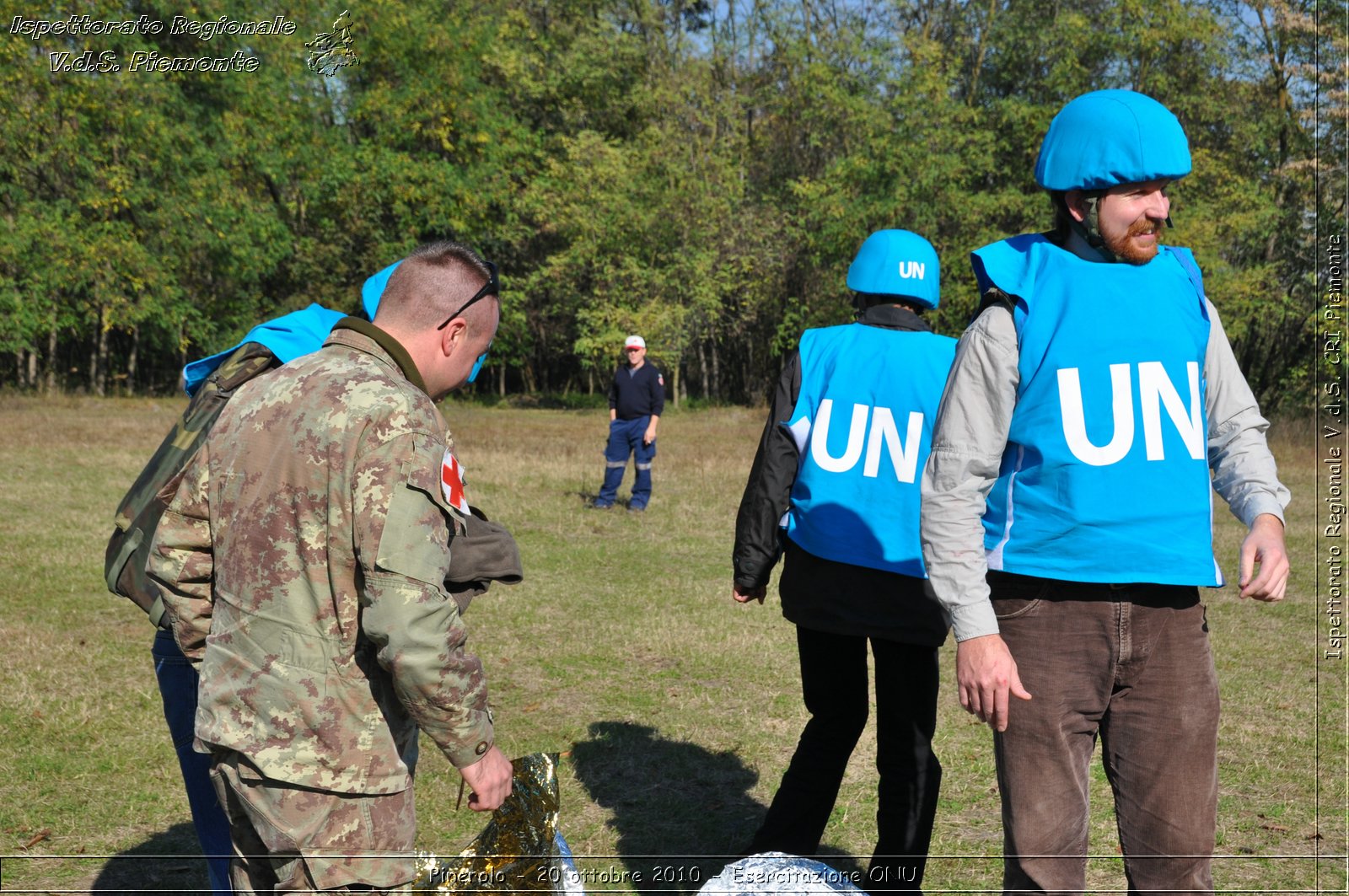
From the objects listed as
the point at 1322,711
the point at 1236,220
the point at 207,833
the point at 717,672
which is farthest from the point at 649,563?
the point at 1236,220

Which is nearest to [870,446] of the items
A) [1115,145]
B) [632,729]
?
[1115,145]

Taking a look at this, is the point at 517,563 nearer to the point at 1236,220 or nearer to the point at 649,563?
the point at 649,563

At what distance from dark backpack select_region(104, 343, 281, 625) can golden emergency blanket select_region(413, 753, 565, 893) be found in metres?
0.99

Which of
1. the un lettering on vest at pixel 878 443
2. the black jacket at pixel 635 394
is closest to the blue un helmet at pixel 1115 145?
the un lettering on vest at pixel 878 443

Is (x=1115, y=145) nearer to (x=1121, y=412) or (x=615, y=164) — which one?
(x=1121, y=412)

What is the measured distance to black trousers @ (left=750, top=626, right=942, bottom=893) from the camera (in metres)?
3.64

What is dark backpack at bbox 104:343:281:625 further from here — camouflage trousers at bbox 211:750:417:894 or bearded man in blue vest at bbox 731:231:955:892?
bearded man in blue vest at bbox 731:231:955:892

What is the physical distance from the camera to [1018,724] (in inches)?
97.4

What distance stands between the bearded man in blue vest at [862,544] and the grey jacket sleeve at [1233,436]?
3.37ft

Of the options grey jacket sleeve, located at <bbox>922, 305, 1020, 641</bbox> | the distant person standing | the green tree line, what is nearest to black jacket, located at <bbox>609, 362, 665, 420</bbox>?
the distant person standing

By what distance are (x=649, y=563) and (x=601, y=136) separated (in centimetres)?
2817

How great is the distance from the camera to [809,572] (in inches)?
146

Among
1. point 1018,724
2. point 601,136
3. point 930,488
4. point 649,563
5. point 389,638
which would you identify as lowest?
point 649,563

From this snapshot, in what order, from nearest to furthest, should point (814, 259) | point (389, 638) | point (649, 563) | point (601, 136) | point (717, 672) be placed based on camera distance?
1. point (389, 638)
2. point (717, 672)
3. point (649, 563)
4. point (814, 259)
5. point (601, 136)
